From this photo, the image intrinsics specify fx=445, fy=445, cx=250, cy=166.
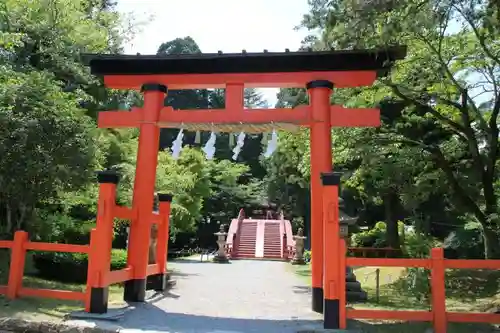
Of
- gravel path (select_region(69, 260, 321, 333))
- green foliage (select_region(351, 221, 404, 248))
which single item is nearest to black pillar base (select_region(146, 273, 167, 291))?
gravel path (select_region(69, 260, 321, 333))

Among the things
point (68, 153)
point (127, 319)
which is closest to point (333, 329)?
point (127, 319)

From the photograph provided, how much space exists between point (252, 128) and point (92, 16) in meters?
13.0

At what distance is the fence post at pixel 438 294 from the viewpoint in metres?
7.29

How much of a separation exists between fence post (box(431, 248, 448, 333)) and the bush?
950 cm

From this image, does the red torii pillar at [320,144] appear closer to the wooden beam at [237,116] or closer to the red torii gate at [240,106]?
the red torii gate at [240,106]

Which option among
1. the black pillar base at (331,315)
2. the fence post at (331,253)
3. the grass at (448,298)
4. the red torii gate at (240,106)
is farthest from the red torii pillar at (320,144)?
the black pillar base at (331,315)

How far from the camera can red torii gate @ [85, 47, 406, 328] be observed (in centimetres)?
927

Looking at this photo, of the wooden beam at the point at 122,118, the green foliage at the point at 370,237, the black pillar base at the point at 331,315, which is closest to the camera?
the black pillar base at the point at 331,315

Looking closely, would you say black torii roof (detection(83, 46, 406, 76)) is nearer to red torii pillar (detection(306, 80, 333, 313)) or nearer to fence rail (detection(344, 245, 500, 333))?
red torii pillar (detection(306, 80, 333, 313))

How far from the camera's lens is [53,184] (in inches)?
410

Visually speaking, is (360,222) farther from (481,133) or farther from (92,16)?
(92,16)

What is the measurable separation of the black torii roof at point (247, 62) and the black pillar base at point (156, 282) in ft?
17.0

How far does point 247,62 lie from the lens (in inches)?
380

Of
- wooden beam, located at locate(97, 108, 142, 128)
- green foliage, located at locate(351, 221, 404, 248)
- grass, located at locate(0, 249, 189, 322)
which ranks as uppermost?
wooden beam, located at locate(97, 108, 142, 128)
